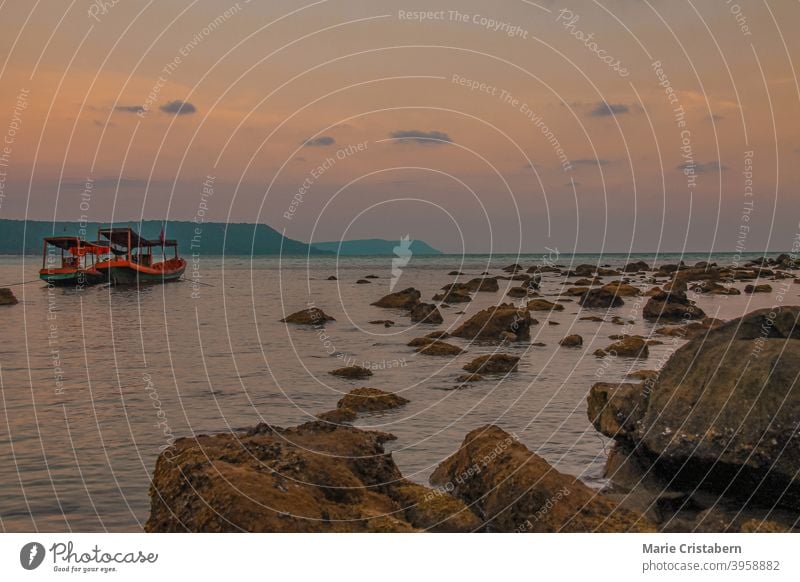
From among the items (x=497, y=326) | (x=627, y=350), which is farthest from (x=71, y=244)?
(x=627, y=350)

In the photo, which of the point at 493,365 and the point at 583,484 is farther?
the point at 493,365

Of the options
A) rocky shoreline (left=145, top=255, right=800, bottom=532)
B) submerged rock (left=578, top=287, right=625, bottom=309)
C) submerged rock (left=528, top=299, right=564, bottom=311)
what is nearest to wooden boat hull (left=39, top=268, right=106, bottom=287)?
submerged rock (left=528, top=299, right=564, bottom=311)

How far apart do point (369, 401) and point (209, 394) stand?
6327mm

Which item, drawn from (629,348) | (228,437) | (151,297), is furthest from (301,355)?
(151,297)

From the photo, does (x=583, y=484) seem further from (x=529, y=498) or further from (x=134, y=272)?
(x=134, y=272)

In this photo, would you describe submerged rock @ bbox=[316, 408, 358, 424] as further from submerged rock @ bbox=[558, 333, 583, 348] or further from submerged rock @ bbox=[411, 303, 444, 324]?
submerged rock @ bbox=[411, 303, 444, 324]

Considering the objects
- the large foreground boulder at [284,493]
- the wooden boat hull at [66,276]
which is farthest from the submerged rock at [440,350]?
the wooden boat hull at [66,276]

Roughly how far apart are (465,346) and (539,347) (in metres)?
3.63

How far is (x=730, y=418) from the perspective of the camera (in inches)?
476

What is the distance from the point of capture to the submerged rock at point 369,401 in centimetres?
1998

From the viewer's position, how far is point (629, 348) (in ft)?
101
